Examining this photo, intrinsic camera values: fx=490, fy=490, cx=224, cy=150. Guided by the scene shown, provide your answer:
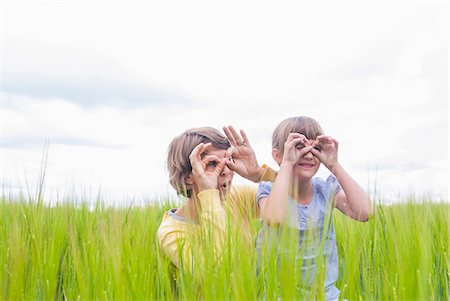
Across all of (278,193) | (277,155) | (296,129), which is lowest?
(278,193)

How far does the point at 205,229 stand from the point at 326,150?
0.78 metres

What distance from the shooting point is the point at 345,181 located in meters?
2.17

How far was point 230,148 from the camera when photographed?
2273mm

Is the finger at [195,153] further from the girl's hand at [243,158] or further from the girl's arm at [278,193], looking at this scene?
the girl's arm at [278,193]

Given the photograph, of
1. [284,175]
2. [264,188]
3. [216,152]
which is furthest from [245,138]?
[284,175]

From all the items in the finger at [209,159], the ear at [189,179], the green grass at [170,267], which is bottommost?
the green grass at [170,267]

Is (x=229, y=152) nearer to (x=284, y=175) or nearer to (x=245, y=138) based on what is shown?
(x=245, y=138)

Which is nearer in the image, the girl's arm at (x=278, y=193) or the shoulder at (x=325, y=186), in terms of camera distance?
the girl's arm at (x=278, y=193)

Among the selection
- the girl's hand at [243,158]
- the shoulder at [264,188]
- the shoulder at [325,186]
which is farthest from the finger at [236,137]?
the shoulder at [325,186]

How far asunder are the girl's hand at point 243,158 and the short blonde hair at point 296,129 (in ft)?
0.45

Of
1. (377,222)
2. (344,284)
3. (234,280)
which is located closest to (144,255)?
(234,280)

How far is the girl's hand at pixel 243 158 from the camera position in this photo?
2279 millimetres

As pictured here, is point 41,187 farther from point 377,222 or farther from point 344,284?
point 377,222

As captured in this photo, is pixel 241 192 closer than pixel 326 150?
No
